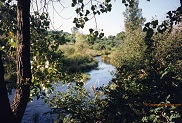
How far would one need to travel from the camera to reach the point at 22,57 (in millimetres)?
2889

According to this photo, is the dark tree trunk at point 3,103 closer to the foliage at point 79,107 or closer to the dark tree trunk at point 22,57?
the dark tree trunk at point 22,57

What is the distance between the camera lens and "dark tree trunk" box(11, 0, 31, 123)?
2822 mm

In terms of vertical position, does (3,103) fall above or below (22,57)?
below

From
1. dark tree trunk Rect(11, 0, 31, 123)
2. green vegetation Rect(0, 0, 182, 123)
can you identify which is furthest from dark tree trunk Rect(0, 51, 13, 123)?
dark tree trunk Rect(11, 0, 31, 123)

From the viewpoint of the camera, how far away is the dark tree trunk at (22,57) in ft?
9.26

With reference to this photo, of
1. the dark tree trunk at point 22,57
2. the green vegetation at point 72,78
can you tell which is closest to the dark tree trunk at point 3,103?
the green vegetation at point 72,78

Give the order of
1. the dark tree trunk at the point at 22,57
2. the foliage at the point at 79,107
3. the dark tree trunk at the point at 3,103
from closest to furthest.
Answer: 1. the dark tree trunk at the point at 3,103
2. the dark tree trunk at the point at 22,57
3. the foliage at the point at 79,107

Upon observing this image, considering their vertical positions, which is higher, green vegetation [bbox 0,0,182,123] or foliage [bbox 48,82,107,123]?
green vegetation [bbox 0,0,182,123]

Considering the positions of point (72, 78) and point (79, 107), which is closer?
point (72, 78)

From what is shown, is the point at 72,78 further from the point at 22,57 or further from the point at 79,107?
the point at 79,107

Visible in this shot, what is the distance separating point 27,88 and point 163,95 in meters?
4.17

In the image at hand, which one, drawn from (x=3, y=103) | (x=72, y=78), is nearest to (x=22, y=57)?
(x=3, y=103)

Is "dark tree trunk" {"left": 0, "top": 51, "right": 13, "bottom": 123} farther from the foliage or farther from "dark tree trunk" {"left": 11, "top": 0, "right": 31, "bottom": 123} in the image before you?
the foliage

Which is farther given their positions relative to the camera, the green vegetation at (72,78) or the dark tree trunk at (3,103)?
the green vegetation at (72,78)
